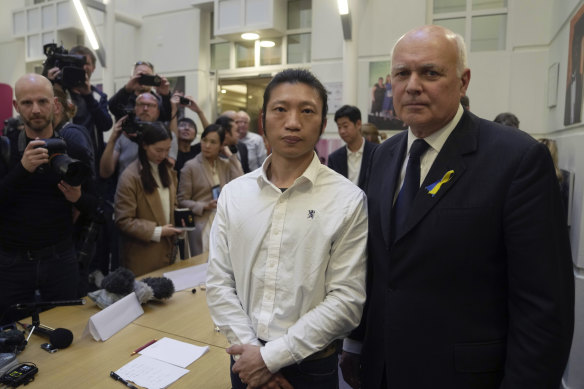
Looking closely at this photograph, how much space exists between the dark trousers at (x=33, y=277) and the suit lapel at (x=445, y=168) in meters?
1.77

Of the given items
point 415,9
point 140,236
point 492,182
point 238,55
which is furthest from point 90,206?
point 238,55

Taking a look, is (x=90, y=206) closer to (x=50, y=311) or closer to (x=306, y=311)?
(x=50, y=311)

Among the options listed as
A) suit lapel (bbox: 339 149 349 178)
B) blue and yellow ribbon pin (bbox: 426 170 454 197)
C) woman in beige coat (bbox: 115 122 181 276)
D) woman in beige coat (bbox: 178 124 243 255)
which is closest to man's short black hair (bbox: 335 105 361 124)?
suit lapel (bbox: 339 149 349 178)

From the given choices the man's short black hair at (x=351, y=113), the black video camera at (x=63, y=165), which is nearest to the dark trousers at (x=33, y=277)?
the black video camera at (x=63, y=165)

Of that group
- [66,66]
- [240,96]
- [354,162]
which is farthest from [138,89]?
[240,96]

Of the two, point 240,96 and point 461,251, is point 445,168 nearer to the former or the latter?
point 461,251

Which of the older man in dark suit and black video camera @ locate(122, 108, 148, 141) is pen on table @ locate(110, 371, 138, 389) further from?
black video camera @ locate(122, 108, 148, 141)

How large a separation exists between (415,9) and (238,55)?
2901 mm

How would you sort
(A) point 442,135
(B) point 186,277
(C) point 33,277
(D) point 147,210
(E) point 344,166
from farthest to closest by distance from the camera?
1. (E) point 344,166
2. (D) point 147,210
3. (B) point 186,277
4. (C) point 33,277
5. (A) point 442,135

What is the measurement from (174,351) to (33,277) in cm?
93

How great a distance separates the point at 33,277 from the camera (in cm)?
201

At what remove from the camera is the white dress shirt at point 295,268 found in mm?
1163

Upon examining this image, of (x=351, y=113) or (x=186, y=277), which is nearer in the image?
(x=186, y=277)

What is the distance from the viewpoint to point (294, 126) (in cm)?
122
